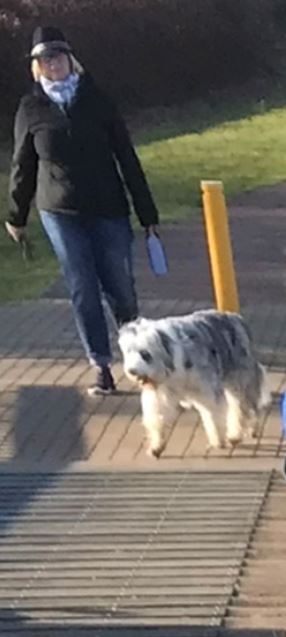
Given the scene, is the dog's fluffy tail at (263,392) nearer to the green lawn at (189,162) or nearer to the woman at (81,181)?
the woman at (81,181)

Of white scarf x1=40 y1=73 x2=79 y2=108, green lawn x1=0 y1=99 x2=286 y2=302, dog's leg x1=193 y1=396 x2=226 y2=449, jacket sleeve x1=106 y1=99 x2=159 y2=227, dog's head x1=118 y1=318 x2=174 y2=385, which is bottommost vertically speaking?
green lawn x1=0 y1=99 x2=286 y2=302

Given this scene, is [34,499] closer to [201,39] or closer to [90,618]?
[90,618]

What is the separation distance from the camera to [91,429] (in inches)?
370

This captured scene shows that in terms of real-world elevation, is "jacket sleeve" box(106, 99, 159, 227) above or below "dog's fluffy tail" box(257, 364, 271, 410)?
above

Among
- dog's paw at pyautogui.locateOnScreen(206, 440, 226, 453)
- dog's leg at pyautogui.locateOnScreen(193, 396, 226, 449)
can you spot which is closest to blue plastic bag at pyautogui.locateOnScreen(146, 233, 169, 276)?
dog's leg at pyautogui.locateOnScreen(193, 396, 226, 449)

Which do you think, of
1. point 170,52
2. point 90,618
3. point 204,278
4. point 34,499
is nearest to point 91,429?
point 34,499

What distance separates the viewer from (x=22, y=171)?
9.91 m

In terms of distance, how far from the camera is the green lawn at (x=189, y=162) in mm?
15461

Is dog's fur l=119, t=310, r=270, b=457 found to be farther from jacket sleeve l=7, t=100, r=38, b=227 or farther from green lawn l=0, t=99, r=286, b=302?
green lawn l=0, t=99, r=286, b=302

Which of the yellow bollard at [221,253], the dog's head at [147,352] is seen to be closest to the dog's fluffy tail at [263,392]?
the dog's head at [147,352]

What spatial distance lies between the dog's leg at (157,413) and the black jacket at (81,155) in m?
1.44

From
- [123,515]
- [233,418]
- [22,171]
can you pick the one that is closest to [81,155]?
[22,171]

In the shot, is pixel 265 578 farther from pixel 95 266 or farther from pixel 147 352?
pixel 95 266

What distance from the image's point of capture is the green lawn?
15.5 meters
